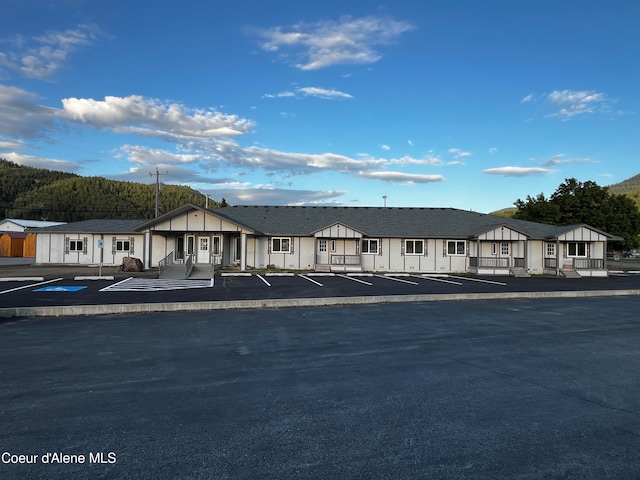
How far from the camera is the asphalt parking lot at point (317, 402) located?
12.2 feet

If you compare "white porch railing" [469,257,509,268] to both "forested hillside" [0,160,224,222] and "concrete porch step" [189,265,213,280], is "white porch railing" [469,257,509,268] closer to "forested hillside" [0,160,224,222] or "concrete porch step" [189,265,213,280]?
"concrete porch step" [189,265,213,280]

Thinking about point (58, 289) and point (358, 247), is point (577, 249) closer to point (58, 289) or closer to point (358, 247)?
point (358, 247)

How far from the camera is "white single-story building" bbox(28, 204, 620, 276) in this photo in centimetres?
2952

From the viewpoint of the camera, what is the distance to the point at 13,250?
4681 centimetres

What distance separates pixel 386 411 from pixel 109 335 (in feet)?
22.8

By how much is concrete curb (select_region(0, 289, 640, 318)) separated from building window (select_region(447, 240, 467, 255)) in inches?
519

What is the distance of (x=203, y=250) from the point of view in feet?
96.5

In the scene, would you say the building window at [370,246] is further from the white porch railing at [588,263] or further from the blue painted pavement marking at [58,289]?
the blue painted pavement marking at [58,289]

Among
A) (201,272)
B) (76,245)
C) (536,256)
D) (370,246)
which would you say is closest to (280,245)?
(370,246)

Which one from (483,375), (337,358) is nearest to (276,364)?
(337,358)

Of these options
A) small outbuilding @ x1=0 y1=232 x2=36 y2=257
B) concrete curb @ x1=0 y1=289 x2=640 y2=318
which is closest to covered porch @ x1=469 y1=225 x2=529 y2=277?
concrete curb @ x1=0 y1=289 x2=640 y2=318

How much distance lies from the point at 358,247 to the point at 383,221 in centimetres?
430

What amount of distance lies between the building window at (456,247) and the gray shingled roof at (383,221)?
0.73m

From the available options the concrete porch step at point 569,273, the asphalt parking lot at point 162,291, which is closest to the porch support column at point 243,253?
the asphalt parking lot at point 162,291
